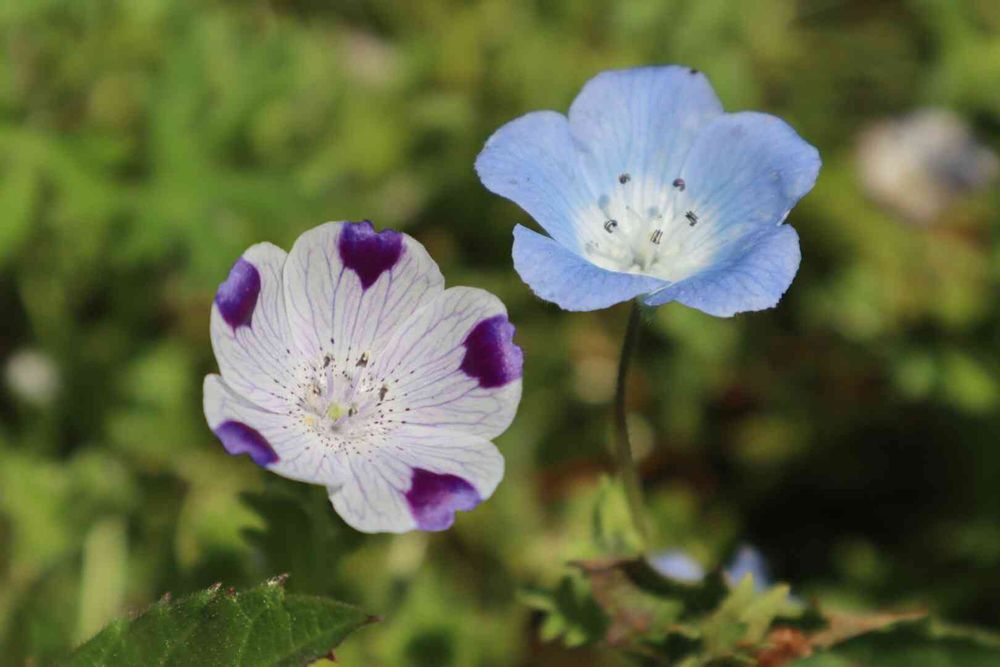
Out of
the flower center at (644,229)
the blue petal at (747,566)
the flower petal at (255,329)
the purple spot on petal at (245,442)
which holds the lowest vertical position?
the purple spot on petal at (245,442)

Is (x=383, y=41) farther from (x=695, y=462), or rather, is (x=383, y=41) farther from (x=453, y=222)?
(x=695, y=462)

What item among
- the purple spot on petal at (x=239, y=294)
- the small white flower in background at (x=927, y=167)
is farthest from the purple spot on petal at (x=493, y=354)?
the small white flower in background at (x=927, y=167)

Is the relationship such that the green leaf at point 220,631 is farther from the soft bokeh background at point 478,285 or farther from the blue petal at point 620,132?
the soft bokeh background at point 478,285

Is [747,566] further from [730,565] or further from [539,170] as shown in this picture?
[539,170]

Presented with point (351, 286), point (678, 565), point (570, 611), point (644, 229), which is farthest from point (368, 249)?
point (678, 565)

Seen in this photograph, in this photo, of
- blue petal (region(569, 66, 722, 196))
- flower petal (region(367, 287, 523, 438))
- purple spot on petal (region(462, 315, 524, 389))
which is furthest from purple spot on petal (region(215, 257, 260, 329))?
blue petal (region(569, 66, 722, 196))

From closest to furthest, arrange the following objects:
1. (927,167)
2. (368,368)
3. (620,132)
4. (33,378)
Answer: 1. (368,368)
2. (620,132)
3. (33,378)
4. (927,167)

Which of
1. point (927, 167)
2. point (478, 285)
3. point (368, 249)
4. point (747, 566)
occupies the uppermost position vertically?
point (927, 167)
